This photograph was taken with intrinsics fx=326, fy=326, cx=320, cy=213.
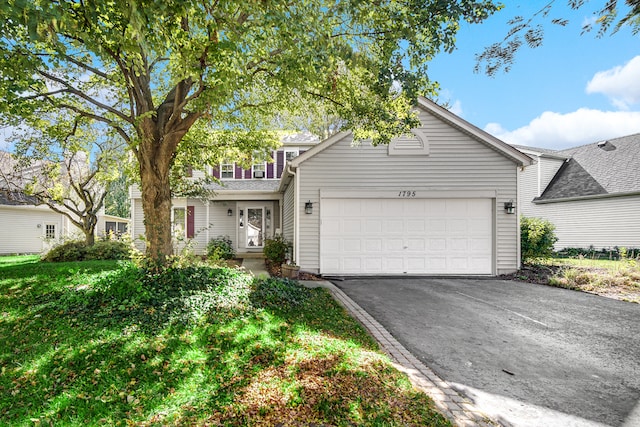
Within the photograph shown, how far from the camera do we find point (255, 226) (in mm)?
16156

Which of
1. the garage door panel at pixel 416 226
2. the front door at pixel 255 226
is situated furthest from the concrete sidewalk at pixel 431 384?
the front door at pixel 255 226

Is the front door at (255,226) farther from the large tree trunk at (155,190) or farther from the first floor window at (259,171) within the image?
the large tree trunk at (155,190)

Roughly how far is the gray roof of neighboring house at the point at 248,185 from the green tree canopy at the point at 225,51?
794cm

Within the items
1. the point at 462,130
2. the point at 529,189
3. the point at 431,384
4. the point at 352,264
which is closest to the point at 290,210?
the point at 352,264

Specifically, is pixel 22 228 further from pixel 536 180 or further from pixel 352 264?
pixel 536 180

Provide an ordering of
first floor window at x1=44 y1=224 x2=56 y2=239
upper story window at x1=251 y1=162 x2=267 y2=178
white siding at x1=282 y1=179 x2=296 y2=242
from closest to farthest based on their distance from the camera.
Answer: white siding at x1=282 y1=179 x2=296 y2=242, upper story window at x1=251 y1=162 x2=267 y2=178, first floor window at x1=44 y1=224 x2=56 y2=239

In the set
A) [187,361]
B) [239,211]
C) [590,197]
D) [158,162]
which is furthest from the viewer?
[239,211]

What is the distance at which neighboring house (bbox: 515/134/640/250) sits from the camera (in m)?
14.1

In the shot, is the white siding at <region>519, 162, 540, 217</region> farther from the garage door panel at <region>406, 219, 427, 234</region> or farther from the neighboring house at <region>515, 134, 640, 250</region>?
the garage door panel at <region>406, 219, 427, 234</region>

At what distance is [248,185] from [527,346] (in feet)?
43.8

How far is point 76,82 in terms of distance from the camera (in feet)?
26.8

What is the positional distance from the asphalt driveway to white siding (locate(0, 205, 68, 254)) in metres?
18.0

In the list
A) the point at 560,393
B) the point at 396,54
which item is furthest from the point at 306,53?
the point at 560,393

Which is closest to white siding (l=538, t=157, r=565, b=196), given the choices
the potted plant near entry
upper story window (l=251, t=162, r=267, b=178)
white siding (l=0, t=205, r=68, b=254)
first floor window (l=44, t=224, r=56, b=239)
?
upper story window (l=251, t=162, r=267, b=178)
